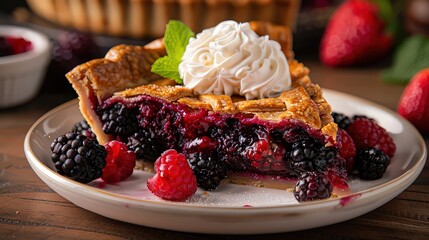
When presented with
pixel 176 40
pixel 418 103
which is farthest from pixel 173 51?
pixel 418 103

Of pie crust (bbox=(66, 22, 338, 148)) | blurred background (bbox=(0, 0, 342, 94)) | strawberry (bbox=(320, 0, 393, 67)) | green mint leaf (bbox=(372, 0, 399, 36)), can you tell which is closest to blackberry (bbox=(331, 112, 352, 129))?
pie crust (bbox=(66, 22, 338, 148))

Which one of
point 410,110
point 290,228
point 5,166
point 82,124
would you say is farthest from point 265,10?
point 290,228

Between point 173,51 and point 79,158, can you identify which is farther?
point 173,51

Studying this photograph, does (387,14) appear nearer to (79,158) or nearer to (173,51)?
(173,51)

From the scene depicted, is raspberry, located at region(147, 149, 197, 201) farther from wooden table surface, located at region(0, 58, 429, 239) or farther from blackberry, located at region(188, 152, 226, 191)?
wooden table surface, located at region(0, 58, 429, 239)

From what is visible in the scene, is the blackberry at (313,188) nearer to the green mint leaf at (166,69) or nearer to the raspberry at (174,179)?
the raspberry at (174,179)

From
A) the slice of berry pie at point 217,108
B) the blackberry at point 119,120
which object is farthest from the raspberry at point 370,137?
the blackberry at point 119,120
